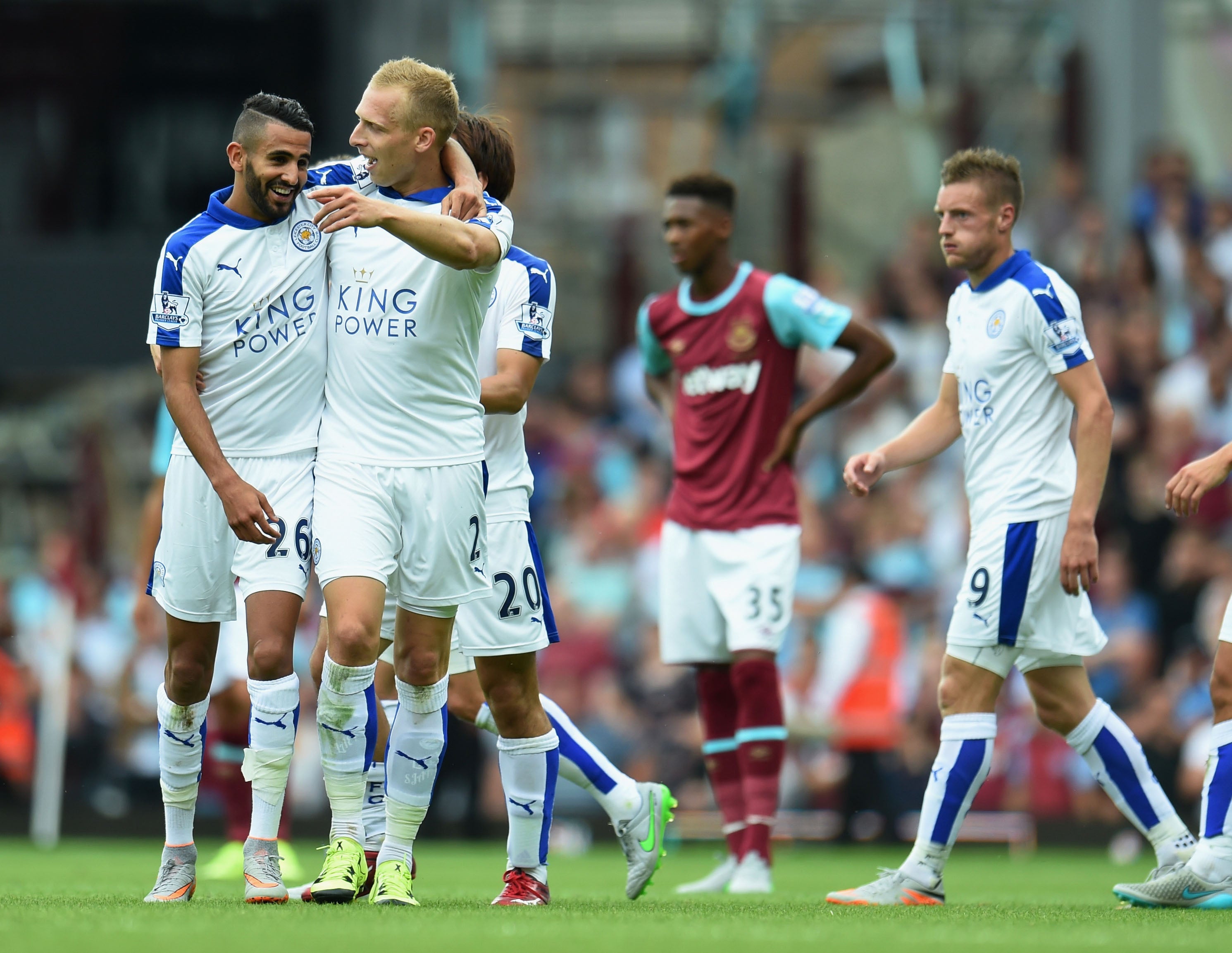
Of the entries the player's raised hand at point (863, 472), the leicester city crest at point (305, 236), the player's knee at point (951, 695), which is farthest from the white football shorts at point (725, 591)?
the leicester city crest at point (305, 236)

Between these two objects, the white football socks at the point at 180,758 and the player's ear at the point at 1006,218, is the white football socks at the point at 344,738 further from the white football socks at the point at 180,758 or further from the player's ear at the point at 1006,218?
the player's ear at the point at 1006,218

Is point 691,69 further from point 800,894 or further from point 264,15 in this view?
point 800,894

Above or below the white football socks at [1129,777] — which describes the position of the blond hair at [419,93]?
above

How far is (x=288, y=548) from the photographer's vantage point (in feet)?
21.5

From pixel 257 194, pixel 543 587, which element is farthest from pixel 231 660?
pixel 257 194

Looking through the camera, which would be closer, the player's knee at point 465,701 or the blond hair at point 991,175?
the blond hair at point 991,175

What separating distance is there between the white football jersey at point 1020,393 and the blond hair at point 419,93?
2116 millimetres

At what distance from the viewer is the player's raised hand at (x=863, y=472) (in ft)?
23.7

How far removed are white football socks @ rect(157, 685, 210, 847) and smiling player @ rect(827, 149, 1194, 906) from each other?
89.8 inches

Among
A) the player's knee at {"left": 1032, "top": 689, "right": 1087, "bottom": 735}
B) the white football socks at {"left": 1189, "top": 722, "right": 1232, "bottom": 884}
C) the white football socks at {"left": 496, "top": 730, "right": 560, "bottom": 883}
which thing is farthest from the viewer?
the player's knee at {"left": 1032, "top": 689, "right": 1087, "bottom": 735}

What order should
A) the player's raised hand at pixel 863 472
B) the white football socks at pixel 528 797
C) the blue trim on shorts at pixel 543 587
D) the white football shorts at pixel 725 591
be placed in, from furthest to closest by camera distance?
the white football shorts at pixel 725 591 < the player's raised hand at pixel 863 472 < the blue trim on shorts at pixel 543 587 < the white football socks at pixel 528 797

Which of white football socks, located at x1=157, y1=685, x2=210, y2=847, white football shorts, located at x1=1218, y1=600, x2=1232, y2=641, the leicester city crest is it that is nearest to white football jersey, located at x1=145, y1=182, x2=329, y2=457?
the leicester city crest

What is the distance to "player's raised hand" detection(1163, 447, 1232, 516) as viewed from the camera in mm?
6586

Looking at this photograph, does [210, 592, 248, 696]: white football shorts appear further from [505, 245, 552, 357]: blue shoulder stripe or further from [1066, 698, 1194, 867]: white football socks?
[1066, 698, 1194, 867]: white football socks
